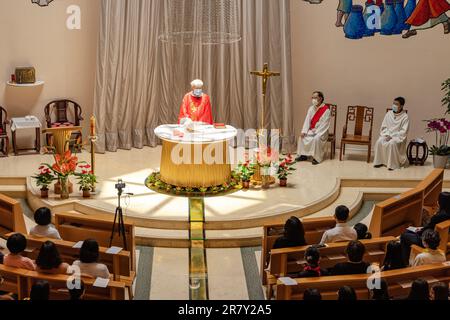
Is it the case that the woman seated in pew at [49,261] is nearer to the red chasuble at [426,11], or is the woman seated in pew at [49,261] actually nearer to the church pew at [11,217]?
the church pew at [11,217]

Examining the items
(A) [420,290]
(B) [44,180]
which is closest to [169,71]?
(B) [44,180]

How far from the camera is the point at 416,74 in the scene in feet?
45.2

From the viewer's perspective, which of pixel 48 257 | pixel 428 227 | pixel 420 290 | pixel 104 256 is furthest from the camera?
pixel 428 227

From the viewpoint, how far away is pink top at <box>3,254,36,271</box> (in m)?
7.19

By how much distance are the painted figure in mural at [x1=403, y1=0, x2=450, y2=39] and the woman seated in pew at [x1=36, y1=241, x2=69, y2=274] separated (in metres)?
8.84

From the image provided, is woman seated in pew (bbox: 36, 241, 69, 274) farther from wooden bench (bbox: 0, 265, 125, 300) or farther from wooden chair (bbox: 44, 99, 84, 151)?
wooden chair (bbox: 44, 99, 84, 151)

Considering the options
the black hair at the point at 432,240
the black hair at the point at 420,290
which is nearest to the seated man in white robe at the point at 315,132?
the black hair at the point at 432,240

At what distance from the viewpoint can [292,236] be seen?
7.93 meters

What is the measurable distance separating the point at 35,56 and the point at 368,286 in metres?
8.60

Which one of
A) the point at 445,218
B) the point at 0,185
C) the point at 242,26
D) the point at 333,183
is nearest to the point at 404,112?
the point at 333,183

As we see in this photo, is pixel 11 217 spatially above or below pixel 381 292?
below

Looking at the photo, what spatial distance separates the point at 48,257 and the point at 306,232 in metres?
3.15

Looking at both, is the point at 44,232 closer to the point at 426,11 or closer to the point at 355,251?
the point at 355,251

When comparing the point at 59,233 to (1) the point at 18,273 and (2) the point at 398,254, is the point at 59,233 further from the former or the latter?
(2) the point at 398,254
